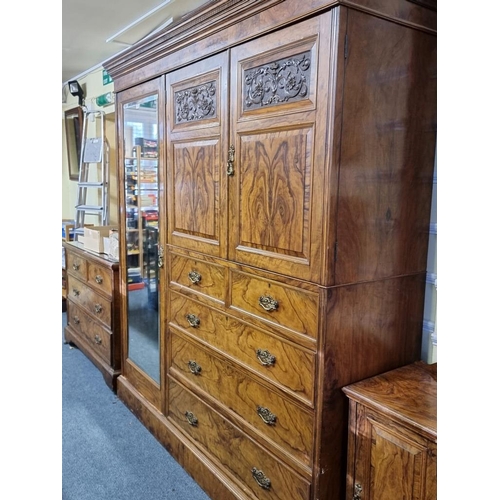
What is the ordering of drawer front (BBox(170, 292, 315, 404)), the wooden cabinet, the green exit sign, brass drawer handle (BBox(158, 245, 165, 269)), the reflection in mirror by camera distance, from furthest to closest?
1. the green exit sign
2. the reflection in mirror
3. brass drawer handle (BBox(158, 245, 165, 269))
4. drawer front (BBox(170, 292, 315, 404))
5. the wooden cabinet

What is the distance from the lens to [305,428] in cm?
147

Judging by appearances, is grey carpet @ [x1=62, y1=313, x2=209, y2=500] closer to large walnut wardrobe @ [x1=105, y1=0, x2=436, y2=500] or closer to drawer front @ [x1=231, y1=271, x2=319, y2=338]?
large walnut wardrobe @ [x1=105, y1=0, x2=436, y2=500]

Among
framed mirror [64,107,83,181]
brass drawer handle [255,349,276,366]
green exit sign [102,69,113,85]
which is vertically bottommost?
brass drawer handle [255,349,276,366]

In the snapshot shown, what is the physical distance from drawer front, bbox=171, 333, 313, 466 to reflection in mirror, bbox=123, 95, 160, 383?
363 millimetres

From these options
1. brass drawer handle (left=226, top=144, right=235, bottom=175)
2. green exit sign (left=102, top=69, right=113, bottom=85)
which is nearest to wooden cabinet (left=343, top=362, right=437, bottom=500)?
brass drawer handle (left=226, top=144, right=235, bottom=175)

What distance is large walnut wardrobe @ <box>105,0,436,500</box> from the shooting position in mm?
1329

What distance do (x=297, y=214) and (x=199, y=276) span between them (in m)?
0.69

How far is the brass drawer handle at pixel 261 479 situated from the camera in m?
1.65

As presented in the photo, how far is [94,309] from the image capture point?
3.15 meters

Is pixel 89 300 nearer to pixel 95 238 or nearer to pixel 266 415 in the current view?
pixel 95 238
